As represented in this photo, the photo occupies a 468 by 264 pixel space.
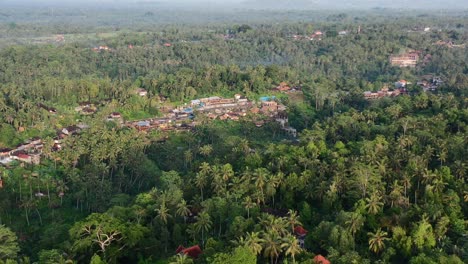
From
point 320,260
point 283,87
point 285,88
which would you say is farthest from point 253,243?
point 283,87

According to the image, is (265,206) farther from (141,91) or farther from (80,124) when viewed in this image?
(141,91)

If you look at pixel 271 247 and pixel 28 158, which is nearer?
pixel 271 247

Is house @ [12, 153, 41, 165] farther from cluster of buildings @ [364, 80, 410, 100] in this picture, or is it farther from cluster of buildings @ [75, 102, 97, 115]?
cluster of buildings @ [364, 80, 410, 100]

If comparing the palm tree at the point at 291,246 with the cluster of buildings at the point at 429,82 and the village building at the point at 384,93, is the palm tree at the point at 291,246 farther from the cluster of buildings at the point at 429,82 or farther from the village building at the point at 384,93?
the cluster of buildings at the point at 429,82

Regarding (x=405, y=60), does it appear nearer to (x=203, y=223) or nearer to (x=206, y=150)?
(x=206, y=150)

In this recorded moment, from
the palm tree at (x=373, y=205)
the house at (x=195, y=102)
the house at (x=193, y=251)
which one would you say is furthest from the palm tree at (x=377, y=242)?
the house at (x=195, y=102)

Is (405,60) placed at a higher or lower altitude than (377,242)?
higher

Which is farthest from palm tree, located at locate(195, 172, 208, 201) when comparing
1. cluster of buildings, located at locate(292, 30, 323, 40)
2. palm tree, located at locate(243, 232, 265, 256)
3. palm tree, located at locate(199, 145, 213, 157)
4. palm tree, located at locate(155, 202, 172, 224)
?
cluster of buildings, located at locate(292, 30, 323, 40)
